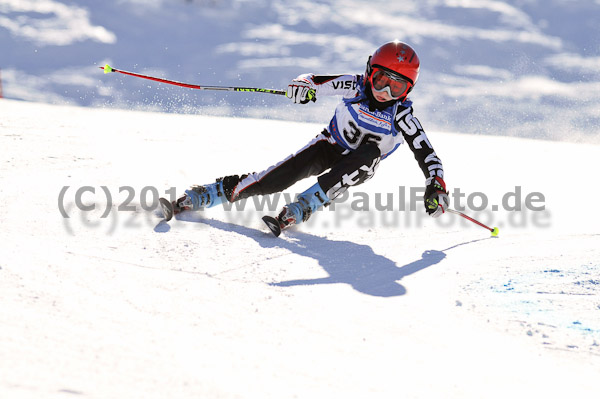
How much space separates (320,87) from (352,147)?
59cm

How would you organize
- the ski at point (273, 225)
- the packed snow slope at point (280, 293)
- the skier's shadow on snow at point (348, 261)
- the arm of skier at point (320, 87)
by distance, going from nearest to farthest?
the packed snow slope at point (280, 293), the skier's shadow on snow at point (348, 261), the ski at point (273, 225), the arm of skier at point (320, 87)

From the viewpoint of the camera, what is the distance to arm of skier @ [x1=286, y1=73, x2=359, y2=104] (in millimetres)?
4438

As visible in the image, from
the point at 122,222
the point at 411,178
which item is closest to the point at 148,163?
the point at 122,222

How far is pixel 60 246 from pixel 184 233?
0.80 metres

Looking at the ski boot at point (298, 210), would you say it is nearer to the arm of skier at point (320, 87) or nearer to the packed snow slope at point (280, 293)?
the packed snow slope at point (280, 293)

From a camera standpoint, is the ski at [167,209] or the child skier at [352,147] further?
the child skier at [352,147]

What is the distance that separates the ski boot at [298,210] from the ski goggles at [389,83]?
0.87 meters

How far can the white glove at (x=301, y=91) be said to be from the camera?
446 cm

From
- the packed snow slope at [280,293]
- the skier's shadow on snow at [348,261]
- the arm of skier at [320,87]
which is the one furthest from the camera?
the arm of skier at [320,87]

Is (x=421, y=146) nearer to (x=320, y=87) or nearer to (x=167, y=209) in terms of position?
(x=320, y=87)

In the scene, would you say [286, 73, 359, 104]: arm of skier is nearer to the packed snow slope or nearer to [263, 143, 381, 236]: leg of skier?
[263, 143, 381, 236]: leg of skier

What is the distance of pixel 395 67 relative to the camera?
400 cm

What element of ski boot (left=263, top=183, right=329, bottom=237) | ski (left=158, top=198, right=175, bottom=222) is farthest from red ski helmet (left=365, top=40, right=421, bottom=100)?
ski (left=158, top=198, right=175, bottom=222)

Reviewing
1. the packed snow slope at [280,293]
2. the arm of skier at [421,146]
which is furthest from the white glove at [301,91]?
the packed snow slope at [280,293]
